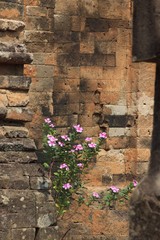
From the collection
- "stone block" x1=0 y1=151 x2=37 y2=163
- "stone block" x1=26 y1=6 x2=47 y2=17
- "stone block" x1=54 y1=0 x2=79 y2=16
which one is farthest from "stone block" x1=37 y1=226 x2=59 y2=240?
"stone block" x1=54 y1=0 x2=79 y2=16

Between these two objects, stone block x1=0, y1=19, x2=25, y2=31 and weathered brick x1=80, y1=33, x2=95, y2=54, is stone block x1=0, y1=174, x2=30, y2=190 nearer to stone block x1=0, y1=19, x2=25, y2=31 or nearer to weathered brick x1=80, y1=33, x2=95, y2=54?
stone block x1=0, y1=19, x2=25, y2=31

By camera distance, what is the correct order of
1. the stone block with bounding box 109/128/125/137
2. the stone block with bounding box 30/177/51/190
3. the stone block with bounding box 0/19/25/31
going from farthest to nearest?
the stone block with bounding box 109/128/125/137 < the stone block with bounding box 0/19/25/31 < the stone block with bounding box 30/177/51/190

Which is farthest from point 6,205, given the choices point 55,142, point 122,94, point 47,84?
point 122,94

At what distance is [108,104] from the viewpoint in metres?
9.62

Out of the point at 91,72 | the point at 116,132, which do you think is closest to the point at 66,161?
the point at 116,132

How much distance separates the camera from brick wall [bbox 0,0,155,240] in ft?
29.9

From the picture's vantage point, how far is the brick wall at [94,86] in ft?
29.9

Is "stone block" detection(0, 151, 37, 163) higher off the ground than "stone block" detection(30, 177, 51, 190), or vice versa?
"stone block" detection(0, 151, 37, 163)

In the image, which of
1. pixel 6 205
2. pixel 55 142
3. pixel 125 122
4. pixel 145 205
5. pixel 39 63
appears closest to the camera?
pixel 145 205

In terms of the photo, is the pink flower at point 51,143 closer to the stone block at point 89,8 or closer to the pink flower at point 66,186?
the pink flower at point 66,186

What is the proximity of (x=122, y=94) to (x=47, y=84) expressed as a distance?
3.46 feet

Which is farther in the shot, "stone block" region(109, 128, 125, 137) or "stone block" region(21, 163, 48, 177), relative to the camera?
"stone block" region(109, 128, 125, 137)

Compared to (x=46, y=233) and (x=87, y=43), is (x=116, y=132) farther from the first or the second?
(x=46, y=233)

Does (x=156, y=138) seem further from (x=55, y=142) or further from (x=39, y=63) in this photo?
(x=39, y=63)
